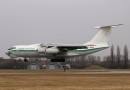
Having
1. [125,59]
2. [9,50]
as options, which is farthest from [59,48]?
[125,59]

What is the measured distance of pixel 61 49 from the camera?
69.4 m

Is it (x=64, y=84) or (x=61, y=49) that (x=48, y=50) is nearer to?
(x=61, y=49)

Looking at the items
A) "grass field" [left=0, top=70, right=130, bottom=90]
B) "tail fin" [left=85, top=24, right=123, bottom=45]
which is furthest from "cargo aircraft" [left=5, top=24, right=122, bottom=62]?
"grass field" [left=0, top=70, right=130, bottom=90]

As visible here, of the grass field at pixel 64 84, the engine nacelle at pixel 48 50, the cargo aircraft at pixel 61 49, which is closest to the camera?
the grass field at pixel 64 84

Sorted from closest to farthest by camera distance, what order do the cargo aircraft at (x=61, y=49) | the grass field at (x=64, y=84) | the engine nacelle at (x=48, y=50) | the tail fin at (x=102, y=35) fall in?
the grass field at (x=64, y=84) → the engine nacelle at (x=48, y=50) → the cargo aircraft at (x=61, y=49) → the tail fin at (x=102, y=35)

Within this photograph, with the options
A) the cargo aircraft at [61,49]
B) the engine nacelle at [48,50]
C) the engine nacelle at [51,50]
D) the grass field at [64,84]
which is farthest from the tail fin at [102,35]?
the grass field at [64,84]

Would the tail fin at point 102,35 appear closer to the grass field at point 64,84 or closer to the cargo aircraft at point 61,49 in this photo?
the cargo aircraft at point 61,49

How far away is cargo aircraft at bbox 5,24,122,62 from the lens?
6788 cm

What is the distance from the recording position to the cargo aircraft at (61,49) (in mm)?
67875

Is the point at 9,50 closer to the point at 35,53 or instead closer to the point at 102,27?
the point at 35,53

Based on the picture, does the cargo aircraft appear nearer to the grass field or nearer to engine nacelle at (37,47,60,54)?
engine nacelle at (37,47,60,54)

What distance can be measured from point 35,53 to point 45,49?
2.63 meters

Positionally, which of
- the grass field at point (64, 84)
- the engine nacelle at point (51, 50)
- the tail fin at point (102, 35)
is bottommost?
the grass field at point (64, 84)

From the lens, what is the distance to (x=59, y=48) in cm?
6900
